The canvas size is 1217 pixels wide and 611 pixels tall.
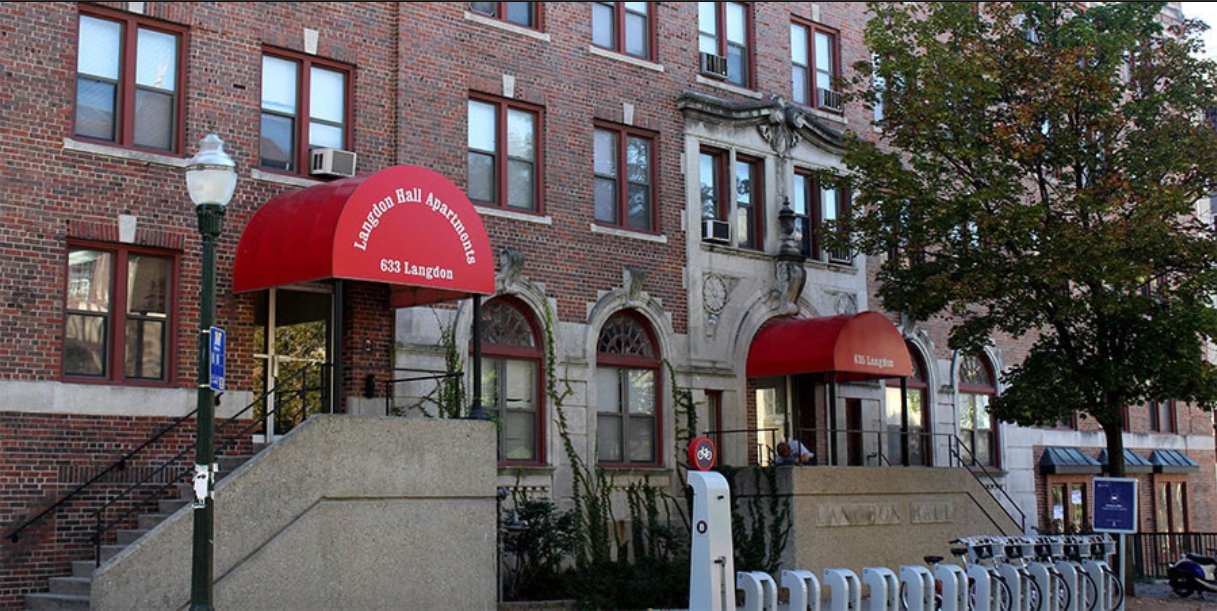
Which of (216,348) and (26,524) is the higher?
(216,348)

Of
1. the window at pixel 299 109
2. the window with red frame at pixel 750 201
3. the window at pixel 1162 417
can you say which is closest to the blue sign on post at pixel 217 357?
the window at pixel 299 109

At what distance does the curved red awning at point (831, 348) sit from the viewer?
923 inches

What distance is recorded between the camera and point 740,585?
15.7 m

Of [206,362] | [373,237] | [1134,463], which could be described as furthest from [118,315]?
[1134,463]

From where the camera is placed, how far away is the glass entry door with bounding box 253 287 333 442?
1881 cm

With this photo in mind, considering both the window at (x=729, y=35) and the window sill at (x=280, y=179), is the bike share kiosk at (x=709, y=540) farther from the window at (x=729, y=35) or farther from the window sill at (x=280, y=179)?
the window at (x=729, y=35)

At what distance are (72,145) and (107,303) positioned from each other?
78.9 inches

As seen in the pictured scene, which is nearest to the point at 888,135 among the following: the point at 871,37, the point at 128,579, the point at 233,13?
the point at 871,37

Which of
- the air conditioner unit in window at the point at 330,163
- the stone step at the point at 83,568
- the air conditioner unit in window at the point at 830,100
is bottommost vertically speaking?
the stone step at the point at 83,568

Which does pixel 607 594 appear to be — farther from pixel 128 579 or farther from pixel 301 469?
pixel 128 579

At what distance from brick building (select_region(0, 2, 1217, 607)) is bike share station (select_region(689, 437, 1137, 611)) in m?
4.30

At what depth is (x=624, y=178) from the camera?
2344 centimetres

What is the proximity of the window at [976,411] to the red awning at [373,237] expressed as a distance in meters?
14.8

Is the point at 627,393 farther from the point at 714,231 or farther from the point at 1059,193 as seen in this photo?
the point at 1059,193
